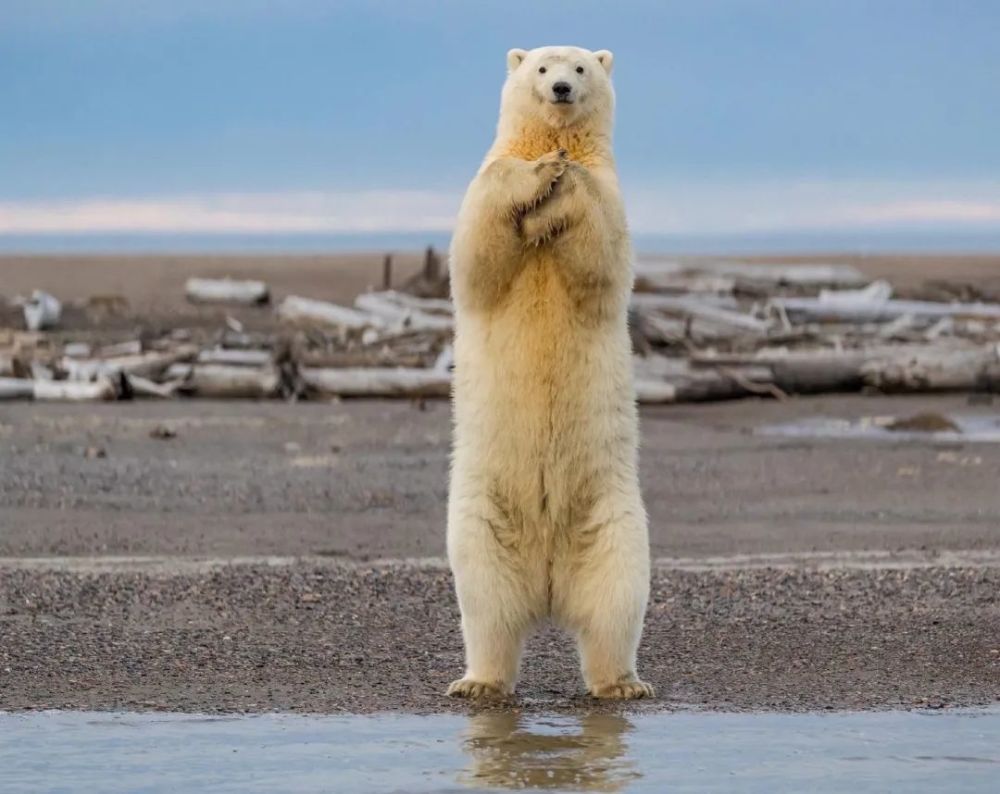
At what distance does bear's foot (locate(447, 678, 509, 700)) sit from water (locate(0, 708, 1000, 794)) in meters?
0.23

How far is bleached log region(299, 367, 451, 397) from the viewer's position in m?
18.1

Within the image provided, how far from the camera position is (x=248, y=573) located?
9336mm

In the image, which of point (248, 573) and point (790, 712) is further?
point (248, 573)

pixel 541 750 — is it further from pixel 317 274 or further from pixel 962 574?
pixel 317 274

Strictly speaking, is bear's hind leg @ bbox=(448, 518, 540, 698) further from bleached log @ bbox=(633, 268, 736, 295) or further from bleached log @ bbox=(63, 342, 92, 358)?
bleached log @ bbox=(633, 268, 736, 295)

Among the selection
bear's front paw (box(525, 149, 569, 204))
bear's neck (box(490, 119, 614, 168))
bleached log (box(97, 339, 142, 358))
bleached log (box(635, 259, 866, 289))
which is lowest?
bleached log (box(97, 339, 142, 358))

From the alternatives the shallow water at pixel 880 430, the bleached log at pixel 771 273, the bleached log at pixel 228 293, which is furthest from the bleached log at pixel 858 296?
the bleached log at pixel 228 293

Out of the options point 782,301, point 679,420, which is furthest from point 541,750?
point 782,301

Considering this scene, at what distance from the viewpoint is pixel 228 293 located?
96.3 feet

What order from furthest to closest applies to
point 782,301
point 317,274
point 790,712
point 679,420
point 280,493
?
1. point 317,274
2. point 782,301
3. point 679,420
4. point 280,493
5. point 790,712

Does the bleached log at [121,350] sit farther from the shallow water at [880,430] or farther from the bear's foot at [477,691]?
the bear's foot at [477,691]

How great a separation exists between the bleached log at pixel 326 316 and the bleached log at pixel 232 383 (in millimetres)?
4571

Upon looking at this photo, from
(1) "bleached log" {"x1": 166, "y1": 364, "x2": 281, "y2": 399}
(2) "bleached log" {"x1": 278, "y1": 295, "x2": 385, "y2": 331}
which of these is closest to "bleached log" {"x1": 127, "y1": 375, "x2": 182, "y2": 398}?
(1) "bleached log" {"x1": 166, "y1": 364, "x2": 281, "y2": 399}

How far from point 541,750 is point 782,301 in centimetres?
1970
